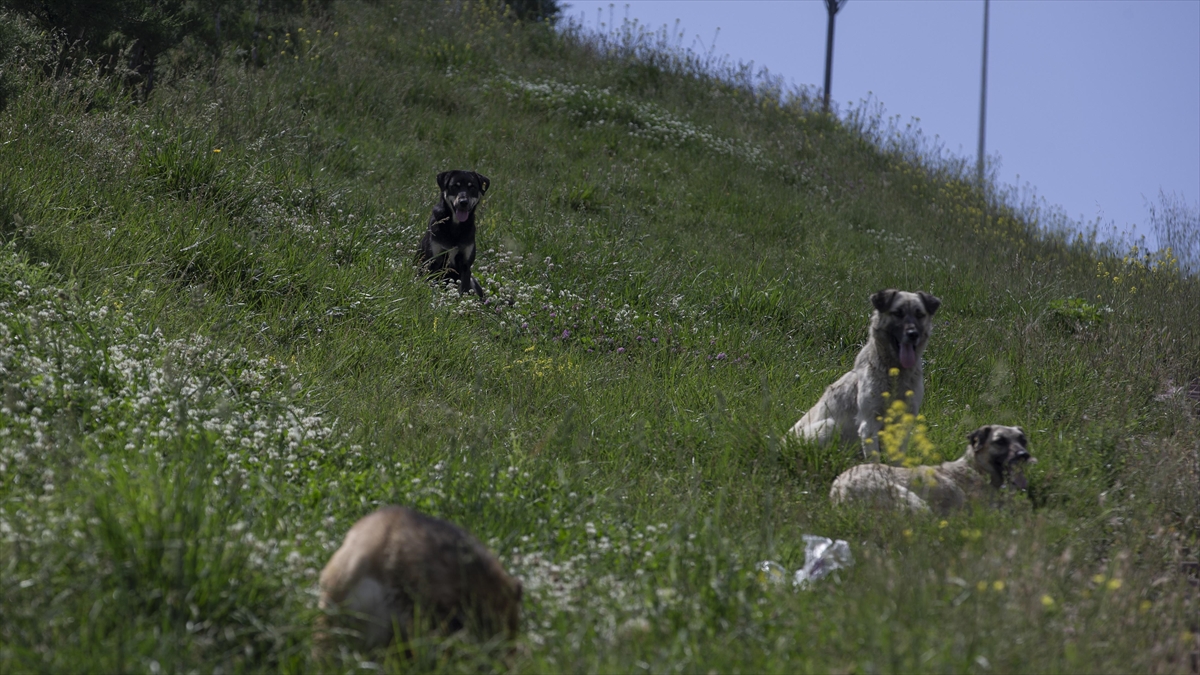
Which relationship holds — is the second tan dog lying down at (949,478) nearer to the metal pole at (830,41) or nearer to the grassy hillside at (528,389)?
the grassy hillside at (528,389)

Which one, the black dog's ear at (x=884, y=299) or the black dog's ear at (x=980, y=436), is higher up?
the black dog's ear at (x=884, y=299)

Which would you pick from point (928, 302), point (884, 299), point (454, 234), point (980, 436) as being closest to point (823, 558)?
point (980, 436)

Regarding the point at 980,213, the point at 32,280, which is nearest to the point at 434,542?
the point at 32,280

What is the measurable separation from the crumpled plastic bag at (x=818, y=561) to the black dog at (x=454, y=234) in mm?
4624

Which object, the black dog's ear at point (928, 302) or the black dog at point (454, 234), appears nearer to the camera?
the black dog's ear at point (928, 302)

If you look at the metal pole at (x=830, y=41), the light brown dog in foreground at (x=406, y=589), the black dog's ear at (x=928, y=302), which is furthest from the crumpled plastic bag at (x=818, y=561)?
the metal pole at (x=830, y=41)

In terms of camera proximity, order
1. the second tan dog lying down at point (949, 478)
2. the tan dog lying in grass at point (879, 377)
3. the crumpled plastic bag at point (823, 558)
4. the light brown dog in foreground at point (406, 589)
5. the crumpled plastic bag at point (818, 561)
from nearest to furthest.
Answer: the light brown dog in foreground at point (406, 589) → the crumpled plastic bag at point (818, 561) → the crumpled plastic bag at point (823, 558) → the second tan dog lying down at point (949, 478) → the tan dog lying in grass at point (879, 377)

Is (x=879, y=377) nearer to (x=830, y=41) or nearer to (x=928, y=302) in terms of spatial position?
(x=928, y=302)

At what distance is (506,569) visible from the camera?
11.9ft

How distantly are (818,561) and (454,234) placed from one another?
17.6 feet

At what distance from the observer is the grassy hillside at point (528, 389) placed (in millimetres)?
3000

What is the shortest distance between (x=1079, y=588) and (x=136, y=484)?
3515 millimetres

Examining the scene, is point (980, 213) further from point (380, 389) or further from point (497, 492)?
point (497, 492)

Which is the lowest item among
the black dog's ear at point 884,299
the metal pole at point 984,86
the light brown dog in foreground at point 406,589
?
the light brown dog in foreground at point 406,589
